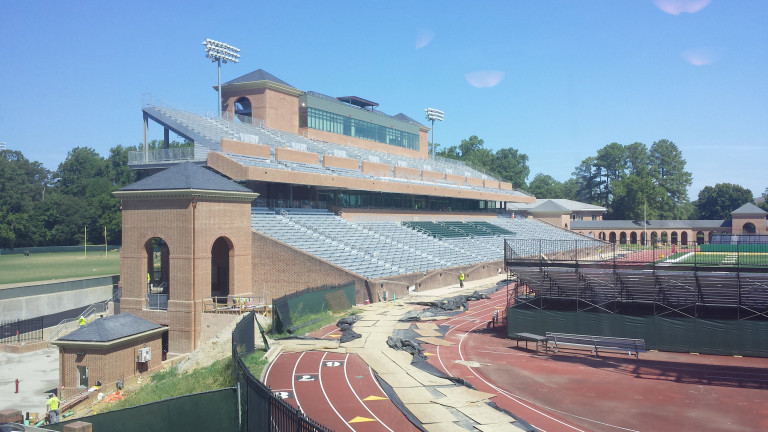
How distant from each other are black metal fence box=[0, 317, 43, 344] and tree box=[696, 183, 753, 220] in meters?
133

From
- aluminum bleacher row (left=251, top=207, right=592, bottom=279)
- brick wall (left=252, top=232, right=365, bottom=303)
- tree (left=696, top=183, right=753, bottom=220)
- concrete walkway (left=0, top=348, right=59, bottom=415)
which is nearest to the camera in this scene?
concrete walkway (left=0, top=348, right=59, bottom=415)

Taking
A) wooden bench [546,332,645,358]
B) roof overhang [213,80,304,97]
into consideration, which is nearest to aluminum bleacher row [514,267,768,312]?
wooden bench [546,332,645,358]

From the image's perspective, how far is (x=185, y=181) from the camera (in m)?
32.1

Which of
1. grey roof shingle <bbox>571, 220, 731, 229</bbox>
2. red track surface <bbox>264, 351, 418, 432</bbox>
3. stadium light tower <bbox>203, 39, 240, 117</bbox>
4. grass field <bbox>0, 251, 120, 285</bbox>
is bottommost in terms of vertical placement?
→ red track surface <bbox>264, 351, 418, 432</bbox>

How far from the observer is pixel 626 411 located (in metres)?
18.9

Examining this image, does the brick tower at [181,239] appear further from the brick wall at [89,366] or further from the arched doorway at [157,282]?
the brick wall at [89,366]

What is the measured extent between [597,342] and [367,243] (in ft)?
76.3

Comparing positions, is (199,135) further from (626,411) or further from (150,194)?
(626,411)

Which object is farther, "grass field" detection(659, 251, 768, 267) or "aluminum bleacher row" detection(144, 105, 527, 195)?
"aluminum bleacher row" detection(144, 105, 527, 195)

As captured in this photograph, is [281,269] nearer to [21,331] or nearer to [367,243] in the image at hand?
[367,243]

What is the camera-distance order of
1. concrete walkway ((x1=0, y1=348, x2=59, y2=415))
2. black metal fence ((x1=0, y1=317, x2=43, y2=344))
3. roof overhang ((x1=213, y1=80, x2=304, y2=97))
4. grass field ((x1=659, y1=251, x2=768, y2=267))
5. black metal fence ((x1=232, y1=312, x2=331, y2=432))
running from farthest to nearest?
roof overhang ((x1=213, y1=80, x2=304, y2=97)) < black metal fence ((x1=0, y1=317, x2=43, y2=344)) < grass field ((x1=659, y1=251, x2=768, y2=267)) < concrete walkway ((x1=0, y1=348, x2=59, y2=415)) < black metal fence ((x1=232, y1=312, x2=331, y2=432))

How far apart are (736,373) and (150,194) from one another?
29.5m

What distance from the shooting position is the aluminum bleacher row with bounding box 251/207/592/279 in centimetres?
4003

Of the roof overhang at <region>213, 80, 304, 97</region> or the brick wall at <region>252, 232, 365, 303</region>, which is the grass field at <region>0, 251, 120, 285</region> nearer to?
the roof overhang at <region>213, 80, 304, 97</region>
